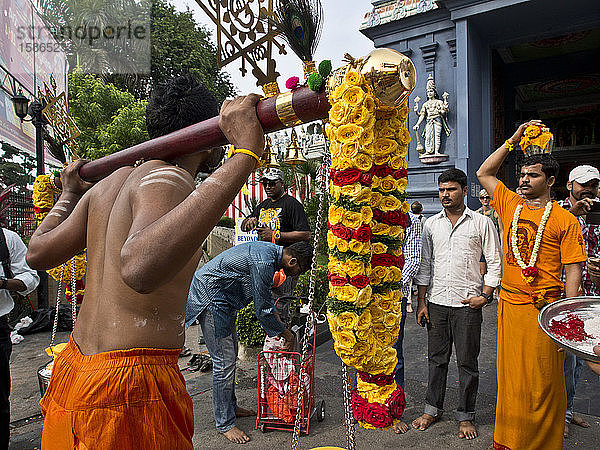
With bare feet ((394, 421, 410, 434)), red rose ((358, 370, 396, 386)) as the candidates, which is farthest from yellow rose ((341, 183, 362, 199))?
bare feet ((394, 421, 410, 434))

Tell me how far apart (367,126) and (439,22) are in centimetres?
1011

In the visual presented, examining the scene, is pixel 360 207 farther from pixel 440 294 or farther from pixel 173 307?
pixel 440 294

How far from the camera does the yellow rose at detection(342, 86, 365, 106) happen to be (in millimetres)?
1373

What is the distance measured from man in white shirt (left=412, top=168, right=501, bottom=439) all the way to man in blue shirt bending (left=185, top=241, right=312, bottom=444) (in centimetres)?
121

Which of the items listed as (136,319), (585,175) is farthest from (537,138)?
(136,319)

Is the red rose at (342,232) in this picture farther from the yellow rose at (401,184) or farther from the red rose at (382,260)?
the yellow rose at (401,184)

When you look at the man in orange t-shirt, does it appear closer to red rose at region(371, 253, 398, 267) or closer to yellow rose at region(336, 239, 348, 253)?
red rose at region(371, 253, 398, 267)

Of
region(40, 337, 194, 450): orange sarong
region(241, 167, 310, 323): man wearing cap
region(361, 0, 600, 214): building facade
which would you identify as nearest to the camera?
region(40, 337, 194, 450): orange sarong

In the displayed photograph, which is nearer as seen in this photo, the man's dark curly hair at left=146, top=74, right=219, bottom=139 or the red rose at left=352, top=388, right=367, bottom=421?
the man's dark curly hair at left=146, top=74, right=219, bottom=139

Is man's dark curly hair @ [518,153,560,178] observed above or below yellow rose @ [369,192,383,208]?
above

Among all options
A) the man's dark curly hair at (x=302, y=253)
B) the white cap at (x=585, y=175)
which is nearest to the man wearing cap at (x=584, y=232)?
the white cap at (x=585, y=175)

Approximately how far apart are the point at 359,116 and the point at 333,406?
128 inches

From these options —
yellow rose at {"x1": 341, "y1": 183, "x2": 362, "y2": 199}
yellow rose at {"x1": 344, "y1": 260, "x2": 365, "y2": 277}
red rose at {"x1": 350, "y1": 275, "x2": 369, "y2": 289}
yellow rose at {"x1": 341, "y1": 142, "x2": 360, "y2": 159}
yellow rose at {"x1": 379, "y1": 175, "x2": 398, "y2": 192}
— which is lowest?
red rose at {"x1": 350, "y1": 275, "x2": 369, "y2": 289}

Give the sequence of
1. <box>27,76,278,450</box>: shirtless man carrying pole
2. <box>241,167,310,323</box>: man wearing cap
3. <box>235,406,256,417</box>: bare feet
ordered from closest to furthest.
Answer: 1. <box>27,76,278,450</box>: shirtless man carrying pole
2. <box>235,406,256,417</box>: bare feet
3. <box>241,167,310,323</box>: man wearing cap
